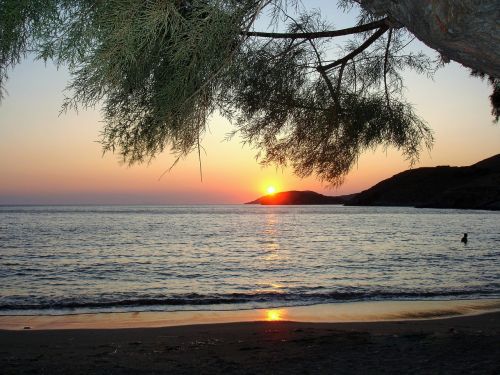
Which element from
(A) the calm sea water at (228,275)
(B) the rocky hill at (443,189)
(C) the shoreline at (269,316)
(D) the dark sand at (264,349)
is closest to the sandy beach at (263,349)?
(D) the dark sand at (264,349)

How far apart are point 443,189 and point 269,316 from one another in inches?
5059

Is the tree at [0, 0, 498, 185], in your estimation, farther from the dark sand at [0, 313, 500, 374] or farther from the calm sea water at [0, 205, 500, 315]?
the calm sea water at [0, 205, 500, 315]

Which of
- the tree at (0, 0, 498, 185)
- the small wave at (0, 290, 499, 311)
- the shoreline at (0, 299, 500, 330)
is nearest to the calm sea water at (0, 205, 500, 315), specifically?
the small wave at (0, 290, 499, 311)

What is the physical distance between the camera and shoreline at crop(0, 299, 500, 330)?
10241 mm

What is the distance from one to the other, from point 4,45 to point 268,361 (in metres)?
4.37

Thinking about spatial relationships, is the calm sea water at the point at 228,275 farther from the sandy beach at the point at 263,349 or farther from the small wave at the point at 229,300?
the sandy beach at the point at 263,349

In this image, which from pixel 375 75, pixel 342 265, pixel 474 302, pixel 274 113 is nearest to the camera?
pixel 274 113

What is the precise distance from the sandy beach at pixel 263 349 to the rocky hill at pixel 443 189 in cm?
9542

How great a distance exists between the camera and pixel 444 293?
14.8 metres

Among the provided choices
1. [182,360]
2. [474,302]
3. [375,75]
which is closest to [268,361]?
[182,360]

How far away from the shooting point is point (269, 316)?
11086mm

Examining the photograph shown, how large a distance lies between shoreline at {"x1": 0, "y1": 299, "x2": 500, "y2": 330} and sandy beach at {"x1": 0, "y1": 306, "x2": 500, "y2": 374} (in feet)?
2.68

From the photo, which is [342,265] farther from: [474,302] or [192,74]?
[192,74]

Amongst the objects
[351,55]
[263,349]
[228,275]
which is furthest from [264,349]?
[228,275]
